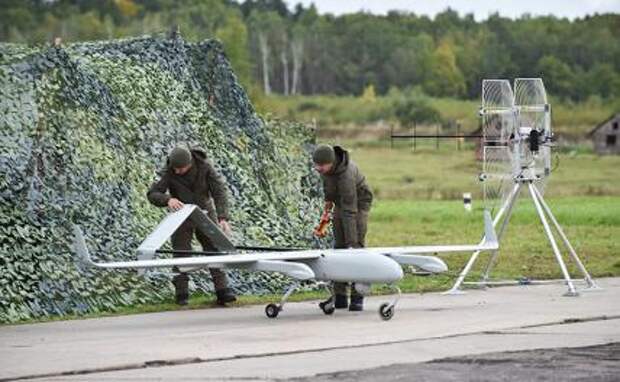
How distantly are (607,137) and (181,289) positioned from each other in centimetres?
5465

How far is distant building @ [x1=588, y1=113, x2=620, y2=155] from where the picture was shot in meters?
68.4

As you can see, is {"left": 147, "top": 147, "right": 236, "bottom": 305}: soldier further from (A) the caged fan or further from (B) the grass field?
(A) the caged fan

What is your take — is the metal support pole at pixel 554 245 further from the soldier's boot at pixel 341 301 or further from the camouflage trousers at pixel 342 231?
the soldier's boot at pixel 341 301

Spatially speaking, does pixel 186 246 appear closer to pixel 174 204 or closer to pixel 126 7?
pixel 174 204

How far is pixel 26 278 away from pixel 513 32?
67.5 metres

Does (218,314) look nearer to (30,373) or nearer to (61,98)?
(61,98)

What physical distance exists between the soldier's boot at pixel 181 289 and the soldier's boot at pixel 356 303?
6.02ft

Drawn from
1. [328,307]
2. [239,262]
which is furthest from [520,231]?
[239,262]

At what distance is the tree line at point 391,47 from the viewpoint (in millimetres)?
69000

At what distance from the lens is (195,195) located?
57.6ft

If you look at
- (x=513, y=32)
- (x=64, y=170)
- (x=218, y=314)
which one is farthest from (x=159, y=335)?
(x=513, y=32)

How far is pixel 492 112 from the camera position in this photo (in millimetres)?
19094

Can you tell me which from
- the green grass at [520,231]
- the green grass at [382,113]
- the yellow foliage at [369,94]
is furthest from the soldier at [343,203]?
the yellow foliage at [369,94]

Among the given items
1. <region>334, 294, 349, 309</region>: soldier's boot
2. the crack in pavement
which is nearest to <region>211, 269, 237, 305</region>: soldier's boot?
<region>334, 294, 349, 309</region>: soldier's boot
